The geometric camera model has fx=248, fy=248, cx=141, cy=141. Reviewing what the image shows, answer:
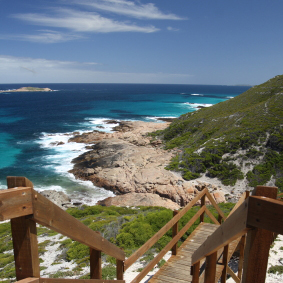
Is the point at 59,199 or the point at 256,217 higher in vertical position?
the point at 256,217

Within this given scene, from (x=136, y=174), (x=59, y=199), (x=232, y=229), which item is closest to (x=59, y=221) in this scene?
(x=232, y=229)

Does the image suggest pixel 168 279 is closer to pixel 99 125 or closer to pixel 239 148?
pixel 239 148

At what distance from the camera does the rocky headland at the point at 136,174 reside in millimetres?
18203

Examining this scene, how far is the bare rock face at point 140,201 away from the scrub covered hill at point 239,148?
4.57m

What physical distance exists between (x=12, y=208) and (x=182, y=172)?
70.1 feet

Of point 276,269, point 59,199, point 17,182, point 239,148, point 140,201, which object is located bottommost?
point 59,199

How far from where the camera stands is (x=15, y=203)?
157cm

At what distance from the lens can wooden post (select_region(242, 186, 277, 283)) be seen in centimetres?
149

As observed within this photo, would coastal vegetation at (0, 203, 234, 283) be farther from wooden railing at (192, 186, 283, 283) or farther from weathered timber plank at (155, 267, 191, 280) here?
wooden railing at (192, 186, 283, 283)

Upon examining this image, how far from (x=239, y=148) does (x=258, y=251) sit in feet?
76.9

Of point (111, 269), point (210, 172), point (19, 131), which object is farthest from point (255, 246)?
point (19, 131)

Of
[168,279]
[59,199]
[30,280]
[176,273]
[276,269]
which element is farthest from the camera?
[59,199]

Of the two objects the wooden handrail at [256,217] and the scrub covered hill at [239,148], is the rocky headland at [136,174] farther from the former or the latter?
the wooden handrail at [256,217]

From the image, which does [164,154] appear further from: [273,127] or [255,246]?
[255,246]
